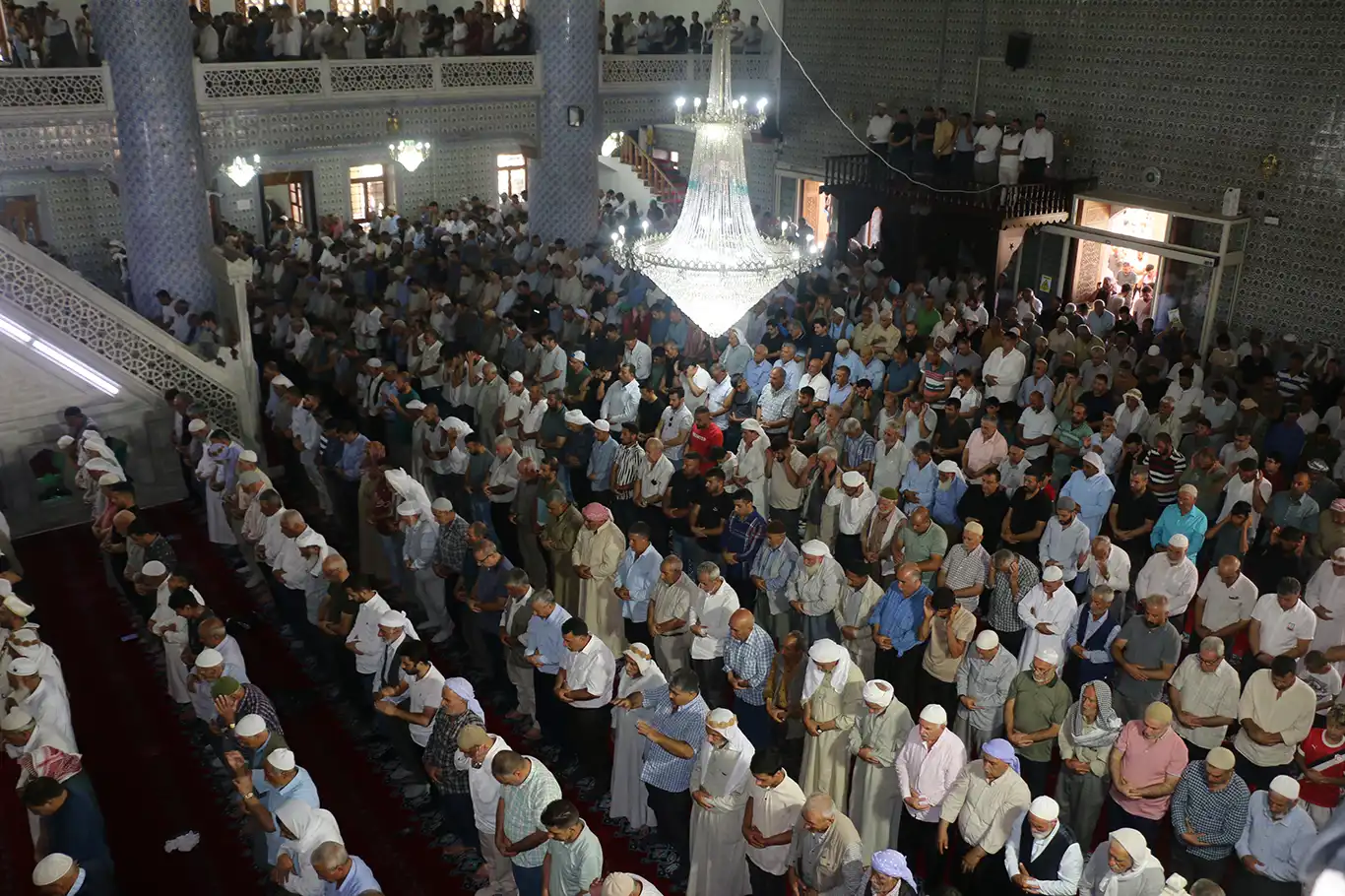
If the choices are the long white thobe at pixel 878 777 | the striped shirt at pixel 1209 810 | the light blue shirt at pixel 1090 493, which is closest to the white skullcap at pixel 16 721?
the long white thobe at pixel 878 777

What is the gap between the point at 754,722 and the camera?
6664mm

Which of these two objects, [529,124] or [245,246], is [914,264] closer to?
[529,124]

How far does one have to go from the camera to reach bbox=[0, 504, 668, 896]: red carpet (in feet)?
20.7

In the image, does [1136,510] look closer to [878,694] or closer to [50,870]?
[878,694]

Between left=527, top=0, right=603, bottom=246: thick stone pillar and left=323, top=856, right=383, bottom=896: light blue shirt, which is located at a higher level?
left=527, top=0, right=603, bottom=246: thick stone pillar

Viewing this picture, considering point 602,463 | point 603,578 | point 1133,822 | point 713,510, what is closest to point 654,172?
point 602,463

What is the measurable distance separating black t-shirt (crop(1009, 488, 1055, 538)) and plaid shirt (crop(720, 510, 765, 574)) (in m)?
1.85

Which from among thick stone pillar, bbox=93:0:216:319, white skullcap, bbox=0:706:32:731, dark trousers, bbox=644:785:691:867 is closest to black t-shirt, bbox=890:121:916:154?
thick stone pillar, bbox=93:0:216:319

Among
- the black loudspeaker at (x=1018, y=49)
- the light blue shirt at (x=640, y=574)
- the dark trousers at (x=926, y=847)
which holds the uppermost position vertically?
the black loudspeaker at (x=1018, y=49)

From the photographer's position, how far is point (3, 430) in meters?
10.2

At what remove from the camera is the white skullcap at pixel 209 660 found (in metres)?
6.12

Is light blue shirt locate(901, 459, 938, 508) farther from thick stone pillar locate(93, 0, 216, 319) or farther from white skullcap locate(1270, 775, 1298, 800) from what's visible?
thick stone pillar locate(93, 0, 216, 319)

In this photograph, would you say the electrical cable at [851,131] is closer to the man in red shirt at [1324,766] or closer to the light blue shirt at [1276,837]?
the man in red shirt at [1324,766]

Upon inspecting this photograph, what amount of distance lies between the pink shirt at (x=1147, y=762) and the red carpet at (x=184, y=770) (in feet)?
8.58
